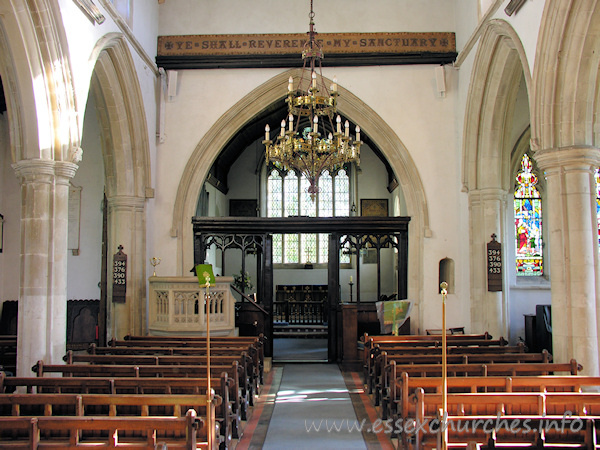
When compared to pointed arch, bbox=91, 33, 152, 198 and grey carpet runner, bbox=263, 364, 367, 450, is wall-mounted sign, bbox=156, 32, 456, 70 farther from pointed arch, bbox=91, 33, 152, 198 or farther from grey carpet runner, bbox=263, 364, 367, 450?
grey carpet runner, bbox=263, 364, 367, 450

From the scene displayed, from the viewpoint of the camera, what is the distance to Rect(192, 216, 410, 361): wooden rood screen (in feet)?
35.6

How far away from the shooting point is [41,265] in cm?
671

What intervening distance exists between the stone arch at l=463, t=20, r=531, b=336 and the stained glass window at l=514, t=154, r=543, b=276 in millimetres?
2359

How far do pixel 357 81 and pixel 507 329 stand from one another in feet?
17.4

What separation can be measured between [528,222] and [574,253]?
599 centimetres

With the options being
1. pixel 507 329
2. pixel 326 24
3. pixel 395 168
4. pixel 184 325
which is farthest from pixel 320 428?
pixel 326 24

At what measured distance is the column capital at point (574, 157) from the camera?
657 cm

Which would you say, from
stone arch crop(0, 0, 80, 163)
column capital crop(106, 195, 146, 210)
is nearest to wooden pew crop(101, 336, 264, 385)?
stone arch crop(0, 0, 80, 163)

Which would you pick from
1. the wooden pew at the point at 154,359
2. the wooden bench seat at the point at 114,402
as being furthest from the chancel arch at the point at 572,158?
the wooden bench seat at the point at 114,402

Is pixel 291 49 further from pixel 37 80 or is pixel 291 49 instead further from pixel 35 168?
pixel 35 168

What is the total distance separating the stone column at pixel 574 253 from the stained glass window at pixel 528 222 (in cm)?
564

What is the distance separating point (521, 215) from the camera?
40.1 feet

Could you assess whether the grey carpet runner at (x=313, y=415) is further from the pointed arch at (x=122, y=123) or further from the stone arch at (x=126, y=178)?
the pointed arch at (x=122, y=123)

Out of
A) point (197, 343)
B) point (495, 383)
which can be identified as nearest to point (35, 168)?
point (197, 343)
